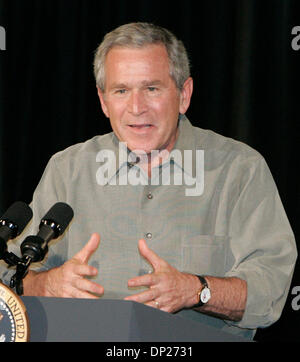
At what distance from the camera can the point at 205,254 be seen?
248cm

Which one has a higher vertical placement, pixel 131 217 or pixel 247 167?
pixel 247 167

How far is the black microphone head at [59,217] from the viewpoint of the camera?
1.61 m

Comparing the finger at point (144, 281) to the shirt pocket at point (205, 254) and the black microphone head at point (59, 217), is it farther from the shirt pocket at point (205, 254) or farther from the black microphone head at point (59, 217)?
the shirt pocket at point (205, 254)

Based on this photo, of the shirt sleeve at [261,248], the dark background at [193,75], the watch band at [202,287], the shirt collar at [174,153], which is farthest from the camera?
the dark background at [193,75]

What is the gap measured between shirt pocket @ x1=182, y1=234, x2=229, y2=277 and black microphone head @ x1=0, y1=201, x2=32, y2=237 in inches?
36.3

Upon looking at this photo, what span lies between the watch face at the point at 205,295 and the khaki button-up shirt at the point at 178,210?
0.45 m

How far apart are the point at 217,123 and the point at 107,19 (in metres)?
0.67

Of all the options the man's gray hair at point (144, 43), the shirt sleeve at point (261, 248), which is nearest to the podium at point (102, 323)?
the shirt sleeve at point (261, 248)

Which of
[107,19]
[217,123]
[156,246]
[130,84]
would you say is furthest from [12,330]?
[107,19]

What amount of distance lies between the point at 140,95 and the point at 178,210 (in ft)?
1.40

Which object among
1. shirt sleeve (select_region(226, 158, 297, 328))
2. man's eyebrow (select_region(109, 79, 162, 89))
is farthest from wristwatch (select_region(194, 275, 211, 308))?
man's eyebrow (select_region(109, 79, 162, 89))

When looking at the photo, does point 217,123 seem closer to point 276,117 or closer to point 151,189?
point 276,117

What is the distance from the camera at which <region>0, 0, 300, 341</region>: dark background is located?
114 inches
